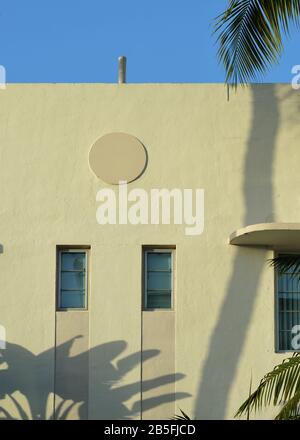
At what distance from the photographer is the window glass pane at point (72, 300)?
17.7 meters

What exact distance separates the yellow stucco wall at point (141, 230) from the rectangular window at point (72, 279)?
23 cm

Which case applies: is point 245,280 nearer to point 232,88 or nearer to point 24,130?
point 232,88

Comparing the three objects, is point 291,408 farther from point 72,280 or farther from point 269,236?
point 72,280

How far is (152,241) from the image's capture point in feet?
58.0

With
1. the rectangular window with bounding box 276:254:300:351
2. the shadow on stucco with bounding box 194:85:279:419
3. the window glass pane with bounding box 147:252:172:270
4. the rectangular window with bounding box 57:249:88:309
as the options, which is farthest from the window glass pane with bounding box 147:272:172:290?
the rectangular window with bounding box 276:254:300:351

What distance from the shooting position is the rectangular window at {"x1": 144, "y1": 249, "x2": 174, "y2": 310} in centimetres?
1773

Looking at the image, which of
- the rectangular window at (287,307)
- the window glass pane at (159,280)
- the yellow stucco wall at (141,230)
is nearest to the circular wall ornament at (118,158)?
the yellow stucco wall at (141,230)

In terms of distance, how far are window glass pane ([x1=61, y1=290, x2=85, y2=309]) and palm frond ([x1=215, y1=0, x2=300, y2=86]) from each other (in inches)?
179

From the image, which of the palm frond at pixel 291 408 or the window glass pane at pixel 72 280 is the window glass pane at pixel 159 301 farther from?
the palm frond at pixel 291 408

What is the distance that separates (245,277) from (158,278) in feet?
4.93

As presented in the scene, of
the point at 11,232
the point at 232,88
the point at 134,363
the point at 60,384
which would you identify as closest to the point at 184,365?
the point at 134,363

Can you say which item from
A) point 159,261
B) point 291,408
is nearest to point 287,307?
point 159,261
